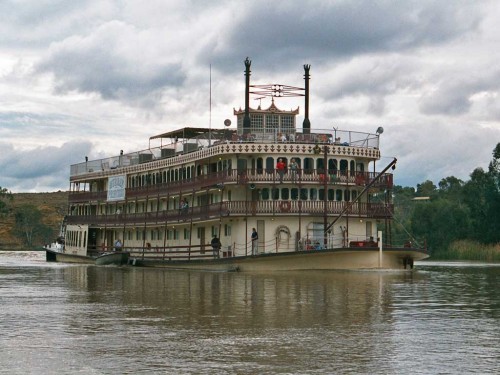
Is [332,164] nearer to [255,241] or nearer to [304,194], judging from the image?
[304,194]

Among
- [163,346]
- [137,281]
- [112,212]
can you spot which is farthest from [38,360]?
[112,212]

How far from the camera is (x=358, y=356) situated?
13820mm

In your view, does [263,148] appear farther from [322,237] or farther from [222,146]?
[322,237]

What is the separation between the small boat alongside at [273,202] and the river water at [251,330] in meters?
12.1

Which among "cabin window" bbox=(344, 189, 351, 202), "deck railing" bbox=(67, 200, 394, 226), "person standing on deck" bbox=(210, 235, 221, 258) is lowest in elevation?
"person standing on deck" bbox=(210, 235, 221, 258)

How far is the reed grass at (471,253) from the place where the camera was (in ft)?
203

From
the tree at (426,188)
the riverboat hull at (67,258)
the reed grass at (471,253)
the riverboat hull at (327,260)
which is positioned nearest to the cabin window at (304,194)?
the riverboat hull at (327,260)

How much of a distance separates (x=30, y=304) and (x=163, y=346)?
8.73 m

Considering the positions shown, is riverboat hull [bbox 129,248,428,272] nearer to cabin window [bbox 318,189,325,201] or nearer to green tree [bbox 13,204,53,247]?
cabin window [bbox 318,189,325,201]

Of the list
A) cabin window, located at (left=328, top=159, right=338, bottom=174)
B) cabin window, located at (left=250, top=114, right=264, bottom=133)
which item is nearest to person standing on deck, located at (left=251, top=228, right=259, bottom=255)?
cabin window, located at (left=328, top=159, right=338, bottom=174)

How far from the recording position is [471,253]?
65438 millimetres

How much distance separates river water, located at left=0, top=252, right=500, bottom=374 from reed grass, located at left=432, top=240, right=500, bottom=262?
34141mm

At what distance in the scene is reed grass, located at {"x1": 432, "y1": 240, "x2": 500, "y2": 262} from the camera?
Result: 203ft

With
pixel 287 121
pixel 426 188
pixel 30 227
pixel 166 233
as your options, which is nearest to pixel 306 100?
pixel 287 121
